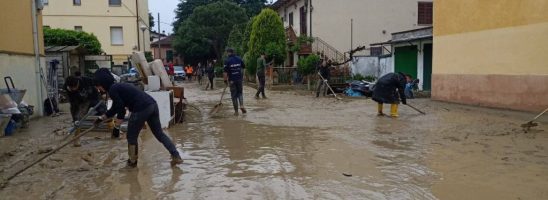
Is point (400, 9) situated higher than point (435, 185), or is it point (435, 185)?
point (400, 9)

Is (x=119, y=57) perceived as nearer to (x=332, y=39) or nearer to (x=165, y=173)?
(x=332, y=39)

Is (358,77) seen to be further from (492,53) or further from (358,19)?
(492,53)

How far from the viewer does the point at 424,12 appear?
92.4ft

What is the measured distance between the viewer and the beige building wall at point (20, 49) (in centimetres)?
1120

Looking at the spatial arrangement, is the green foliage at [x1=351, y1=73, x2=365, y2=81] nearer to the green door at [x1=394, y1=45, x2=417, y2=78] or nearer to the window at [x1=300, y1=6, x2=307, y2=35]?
the green door at [x1=394, y1=45, x2=417, y2=78]

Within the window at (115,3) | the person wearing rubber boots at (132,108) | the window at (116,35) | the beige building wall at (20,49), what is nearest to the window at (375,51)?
the beige building wall at (20,49)

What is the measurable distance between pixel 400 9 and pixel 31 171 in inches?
944

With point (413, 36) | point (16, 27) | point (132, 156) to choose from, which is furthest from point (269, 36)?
point (132, 156)

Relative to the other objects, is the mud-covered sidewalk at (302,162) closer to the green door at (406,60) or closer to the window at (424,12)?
the green door at (406,60)

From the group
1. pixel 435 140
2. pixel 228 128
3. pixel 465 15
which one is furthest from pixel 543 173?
pixel 465 15

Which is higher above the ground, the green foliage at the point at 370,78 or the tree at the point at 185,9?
the tree at the point at 185,9

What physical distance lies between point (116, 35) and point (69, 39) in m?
15.0

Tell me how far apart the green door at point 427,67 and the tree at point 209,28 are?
2663cm

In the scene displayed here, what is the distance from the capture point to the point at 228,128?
32.9 ft
